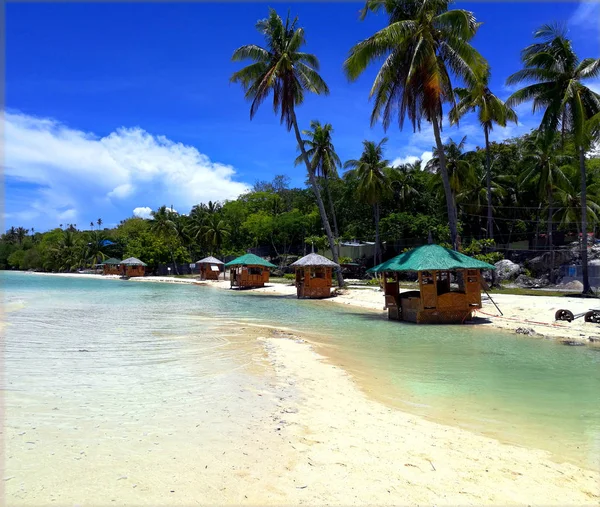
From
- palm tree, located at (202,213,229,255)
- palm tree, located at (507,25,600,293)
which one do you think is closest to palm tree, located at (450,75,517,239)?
palm tree, located at (507,25,600,293)

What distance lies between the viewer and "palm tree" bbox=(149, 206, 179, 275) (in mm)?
56781

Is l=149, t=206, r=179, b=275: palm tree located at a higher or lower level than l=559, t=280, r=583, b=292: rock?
higher

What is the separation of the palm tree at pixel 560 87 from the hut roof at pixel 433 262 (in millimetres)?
9125

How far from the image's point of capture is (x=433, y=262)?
48.4 ft

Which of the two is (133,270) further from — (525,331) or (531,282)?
(525,331)

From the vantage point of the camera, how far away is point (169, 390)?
22.2 feet

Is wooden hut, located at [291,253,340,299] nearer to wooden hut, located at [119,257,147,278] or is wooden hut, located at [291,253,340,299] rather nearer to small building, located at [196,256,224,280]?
small building, located at [196,256,224,280]

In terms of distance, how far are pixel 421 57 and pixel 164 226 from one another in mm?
45325

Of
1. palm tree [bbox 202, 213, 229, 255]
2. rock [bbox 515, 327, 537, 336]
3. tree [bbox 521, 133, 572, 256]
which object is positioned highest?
tree [bbox 521, 133, 572, 256]

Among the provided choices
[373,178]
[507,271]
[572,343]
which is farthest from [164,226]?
[572,343]

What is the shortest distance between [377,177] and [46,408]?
3340cm

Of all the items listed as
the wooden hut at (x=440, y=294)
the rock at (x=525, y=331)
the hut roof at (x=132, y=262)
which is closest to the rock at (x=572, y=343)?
the rock at (x=525, y=331)

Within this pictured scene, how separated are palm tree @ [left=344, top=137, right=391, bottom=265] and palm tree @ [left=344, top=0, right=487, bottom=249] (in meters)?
16.9

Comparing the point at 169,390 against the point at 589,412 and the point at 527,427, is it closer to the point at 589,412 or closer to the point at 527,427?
the point at 527,427
